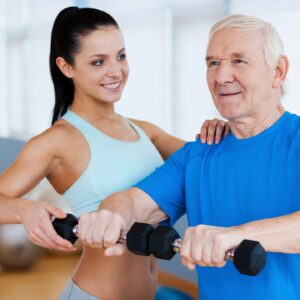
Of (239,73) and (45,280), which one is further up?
(239,73)

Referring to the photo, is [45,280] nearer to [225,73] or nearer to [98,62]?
[98,62]

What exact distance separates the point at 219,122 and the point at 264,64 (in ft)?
0.87

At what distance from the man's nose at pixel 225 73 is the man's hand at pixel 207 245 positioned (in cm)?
46

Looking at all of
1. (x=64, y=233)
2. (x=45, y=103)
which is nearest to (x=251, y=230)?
(x=64, y=233)

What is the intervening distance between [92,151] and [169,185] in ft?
0.99

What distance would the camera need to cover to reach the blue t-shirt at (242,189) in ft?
4.58

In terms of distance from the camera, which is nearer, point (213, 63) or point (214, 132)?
point (213, 63)

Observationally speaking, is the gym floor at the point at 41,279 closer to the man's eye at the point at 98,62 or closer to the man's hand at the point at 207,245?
the man's eye at the point at 98,62

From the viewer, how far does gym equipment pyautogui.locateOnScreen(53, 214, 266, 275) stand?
40.1 inches

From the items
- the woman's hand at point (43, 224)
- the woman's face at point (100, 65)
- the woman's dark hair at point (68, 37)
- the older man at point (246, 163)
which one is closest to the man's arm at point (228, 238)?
the older man at point (246, 163)

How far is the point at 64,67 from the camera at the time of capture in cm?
195

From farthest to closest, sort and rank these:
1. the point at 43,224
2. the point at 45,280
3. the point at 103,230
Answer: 1. the point at 45,280
2. the point at 43,224
3. the point at 103,230

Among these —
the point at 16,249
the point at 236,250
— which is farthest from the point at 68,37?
the point at 16,249

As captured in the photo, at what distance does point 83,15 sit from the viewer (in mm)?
1903
